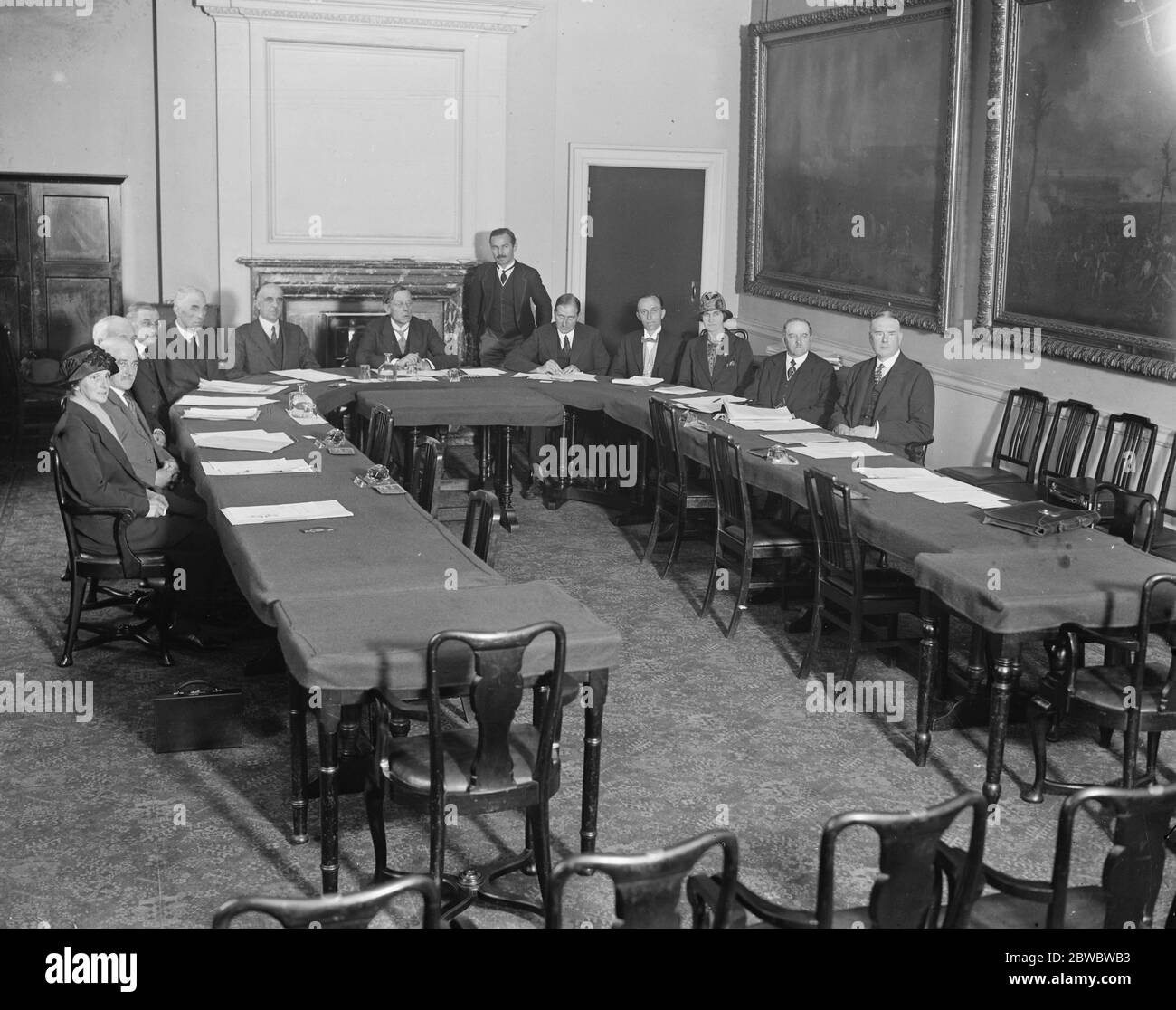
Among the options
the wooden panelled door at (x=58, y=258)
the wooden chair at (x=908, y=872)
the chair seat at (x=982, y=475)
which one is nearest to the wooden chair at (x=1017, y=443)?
the chair seat at (x=982, y=475)

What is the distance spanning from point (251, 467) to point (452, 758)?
2.81 metres

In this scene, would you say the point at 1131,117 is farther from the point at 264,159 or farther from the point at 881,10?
the point at 264,159

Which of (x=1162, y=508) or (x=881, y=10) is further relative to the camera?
(x=881, y=10)

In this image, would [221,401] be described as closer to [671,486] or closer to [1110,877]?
[671,486]

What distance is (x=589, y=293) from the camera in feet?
40.8

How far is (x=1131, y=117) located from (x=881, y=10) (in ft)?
9.32

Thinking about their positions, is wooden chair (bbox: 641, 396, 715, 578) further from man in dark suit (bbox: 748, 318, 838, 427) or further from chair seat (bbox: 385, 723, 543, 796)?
chair seat (bbox: 385, 723, 543, 796)

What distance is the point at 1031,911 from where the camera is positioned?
337 centimetres

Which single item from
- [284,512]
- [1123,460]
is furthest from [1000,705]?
[1123,460]

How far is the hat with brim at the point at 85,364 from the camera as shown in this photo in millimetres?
6180

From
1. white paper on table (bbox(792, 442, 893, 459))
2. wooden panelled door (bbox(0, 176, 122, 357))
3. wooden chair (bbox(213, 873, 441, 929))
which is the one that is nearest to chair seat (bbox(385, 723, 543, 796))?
wooden chair (bbox(213, 873, 441, 929))

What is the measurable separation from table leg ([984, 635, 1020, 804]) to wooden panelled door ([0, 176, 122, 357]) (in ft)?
30.3

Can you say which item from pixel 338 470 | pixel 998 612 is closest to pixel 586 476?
pixel 338 470

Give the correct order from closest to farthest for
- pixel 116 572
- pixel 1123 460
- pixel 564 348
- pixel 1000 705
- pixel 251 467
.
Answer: pixel 1000 705 → pixel 116 572 → pixel 251 467 → pixel 1123 460 → pixel 564 348
